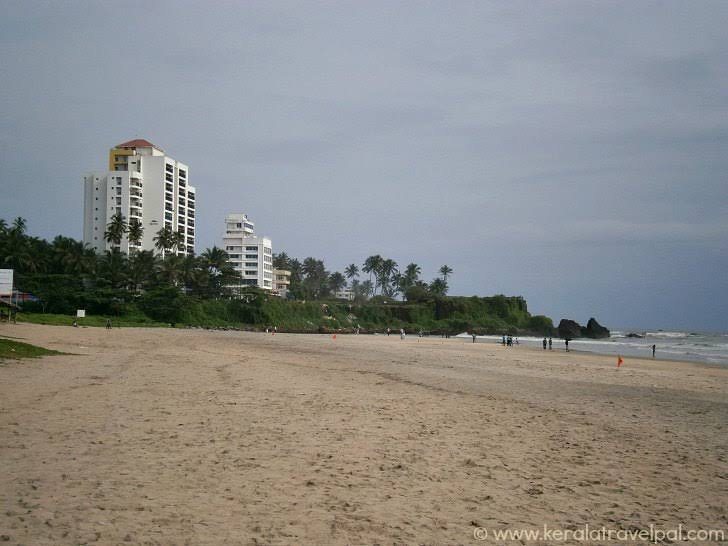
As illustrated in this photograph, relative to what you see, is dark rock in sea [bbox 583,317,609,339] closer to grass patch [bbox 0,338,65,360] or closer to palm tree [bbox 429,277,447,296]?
palm tree [bbox 429,277,447,296]

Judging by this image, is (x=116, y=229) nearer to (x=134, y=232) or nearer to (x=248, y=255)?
(x=134, y=232)

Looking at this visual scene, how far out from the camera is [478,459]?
9.19m

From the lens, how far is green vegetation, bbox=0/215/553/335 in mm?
88812

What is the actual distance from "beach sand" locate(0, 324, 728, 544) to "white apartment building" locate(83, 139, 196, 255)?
110 meters

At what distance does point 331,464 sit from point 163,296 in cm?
9338

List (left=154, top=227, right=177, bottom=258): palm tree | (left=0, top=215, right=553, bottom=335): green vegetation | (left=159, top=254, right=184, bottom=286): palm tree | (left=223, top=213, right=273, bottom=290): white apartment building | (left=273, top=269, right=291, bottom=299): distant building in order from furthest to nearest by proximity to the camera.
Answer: (left=273, top=269, right=291, bottom=299): distant building, (left=223, top=213, right=273, bottom=290): white apartment building, (left=154, top=227, right=177, bottom=258): palm tree, (left=159, top=254, right=184, bottom=286): palm tree, (left=0, top=215, right=553, bottom=335): green vegetation

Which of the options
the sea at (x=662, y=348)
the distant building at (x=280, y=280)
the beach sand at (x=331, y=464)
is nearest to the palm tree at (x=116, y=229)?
the distant building at (x=280, y=280)

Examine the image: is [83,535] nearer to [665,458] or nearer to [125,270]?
[665,458]

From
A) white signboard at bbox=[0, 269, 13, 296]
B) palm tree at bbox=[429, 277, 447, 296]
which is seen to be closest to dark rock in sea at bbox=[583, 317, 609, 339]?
palm tree at bbox=[429, 277, 447, 296]

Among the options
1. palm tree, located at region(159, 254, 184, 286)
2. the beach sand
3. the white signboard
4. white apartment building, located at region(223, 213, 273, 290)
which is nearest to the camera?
the beach sand

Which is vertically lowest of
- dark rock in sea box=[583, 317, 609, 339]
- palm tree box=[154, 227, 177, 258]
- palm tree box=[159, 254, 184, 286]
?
dark rock in sea box=[583, 317, 609, 339]

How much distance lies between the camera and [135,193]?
390 ft

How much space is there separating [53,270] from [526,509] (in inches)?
4286

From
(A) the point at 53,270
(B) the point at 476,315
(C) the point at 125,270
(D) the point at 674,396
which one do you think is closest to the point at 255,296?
(C) the point at 125,270
